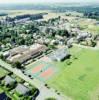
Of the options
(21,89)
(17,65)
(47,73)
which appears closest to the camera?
(21,89)

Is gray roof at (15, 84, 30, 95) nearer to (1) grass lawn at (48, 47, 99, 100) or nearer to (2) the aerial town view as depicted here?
(2) the aerial town view

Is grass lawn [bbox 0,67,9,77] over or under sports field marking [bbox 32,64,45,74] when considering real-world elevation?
over

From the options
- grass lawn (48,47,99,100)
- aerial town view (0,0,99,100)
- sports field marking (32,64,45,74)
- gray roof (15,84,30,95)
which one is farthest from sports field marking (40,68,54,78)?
gray roof (15,84,30,95)

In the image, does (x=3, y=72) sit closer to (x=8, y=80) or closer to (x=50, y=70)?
(x=8, y=80)

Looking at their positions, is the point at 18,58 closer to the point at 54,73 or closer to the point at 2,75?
the point at 2,75

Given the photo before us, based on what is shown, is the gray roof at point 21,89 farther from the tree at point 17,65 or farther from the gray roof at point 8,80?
the tree at point 17,65

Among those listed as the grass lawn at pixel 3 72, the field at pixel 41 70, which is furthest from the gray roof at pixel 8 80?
the field at pixel 41 70

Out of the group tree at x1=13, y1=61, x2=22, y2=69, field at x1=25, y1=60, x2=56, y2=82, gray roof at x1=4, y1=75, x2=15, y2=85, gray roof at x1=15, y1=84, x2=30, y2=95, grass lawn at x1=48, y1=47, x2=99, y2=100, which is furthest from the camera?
tree at x1=13, y1=61, x2=22, y2=69

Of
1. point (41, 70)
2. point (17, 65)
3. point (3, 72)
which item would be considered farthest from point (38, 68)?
point (3, 72)
